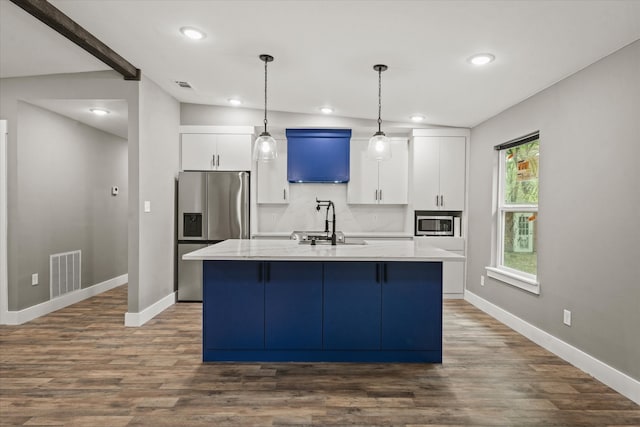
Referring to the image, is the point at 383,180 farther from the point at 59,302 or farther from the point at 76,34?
the point at 59,302

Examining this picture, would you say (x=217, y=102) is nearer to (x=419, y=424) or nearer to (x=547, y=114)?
(x=547, y=114)

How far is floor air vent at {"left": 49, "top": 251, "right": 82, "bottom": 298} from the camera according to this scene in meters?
4.33

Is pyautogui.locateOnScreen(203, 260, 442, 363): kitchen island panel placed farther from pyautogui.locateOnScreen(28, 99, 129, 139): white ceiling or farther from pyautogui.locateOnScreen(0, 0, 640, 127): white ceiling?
pyautogui.locateOnScreen(28, 99, 129, 139): white ceiling

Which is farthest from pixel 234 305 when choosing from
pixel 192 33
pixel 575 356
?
pixel 575 356

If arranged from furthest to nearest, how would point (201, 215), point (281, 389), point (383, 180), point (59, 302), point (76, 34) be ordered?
point (383, 180) → point (201, 215) → point (59, 302) → point (76, 34) → point (281, 389)

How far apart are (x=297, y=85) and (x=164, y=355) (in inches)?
112

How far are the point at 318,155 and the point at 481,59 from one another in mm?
2707

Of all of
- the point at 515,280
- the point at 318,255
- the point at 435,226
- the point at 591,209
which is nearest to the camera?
the point at 318,255

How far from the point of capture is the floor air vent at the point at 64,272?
14.2ft

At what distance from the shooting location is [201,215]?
481 centimetres

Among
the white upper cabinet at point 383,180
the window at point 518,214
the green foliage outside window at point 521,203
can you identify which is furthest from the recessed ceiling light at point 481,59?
the white upper cabinet at point 383,180

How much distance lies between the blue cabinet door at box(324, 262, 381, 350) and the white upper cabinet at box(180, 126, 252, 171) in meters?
2.57

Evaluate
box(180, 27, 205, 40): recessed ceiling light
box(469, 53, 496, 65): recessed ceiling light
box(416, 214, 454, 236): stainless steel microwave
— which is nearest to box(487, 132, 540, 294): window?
box(416, 214, 454, 236): stainless steel microwave

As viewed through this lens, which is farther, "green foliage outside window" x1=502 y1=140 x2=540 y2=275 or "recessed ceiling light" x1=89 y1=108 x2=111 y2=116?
"recessed ceiling light" x1=89 y1=108 x2=111 y2=116
